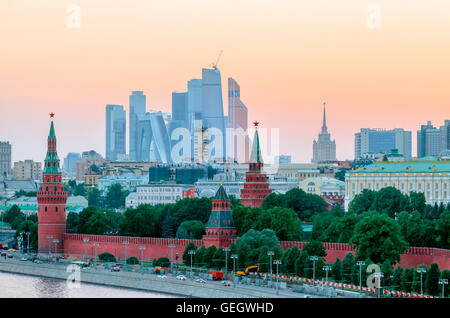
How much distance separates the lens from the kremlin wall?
98.9 metres

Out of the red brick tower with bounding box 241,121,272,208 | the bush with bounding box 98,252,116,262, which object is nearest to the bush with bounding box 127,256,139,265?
the bush with bounding box 98,252,116,262

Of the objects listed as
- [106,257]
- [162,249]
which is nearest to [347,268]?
[162,249]

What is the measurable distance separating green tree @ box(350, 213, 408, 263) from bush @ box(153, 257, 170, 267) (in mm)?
17559

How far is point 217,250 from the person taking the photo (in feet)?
310

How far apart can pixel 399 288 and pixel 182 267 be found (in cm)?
2340

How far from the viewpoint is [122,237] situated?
109875mm

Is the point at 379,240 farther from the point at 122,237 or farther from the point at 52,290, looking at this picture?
the point at 122,237

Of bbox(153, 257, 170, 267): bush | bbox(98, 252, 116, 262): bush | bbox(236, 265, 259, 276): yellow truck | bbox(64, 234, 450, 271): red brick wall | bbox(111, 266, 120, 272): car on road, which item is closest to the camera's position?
bbox(64, 234, 450, 271): red brick wall

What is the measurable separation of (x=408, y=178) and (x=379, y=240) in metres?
50.0

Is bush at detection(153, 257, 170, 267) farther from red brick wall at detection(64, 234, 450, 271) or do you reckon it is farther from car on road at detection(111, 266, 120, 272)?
car on road at detection(111, 266, 120, 272)

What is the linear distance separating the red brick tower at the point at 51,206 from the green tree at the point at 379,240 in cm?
3458

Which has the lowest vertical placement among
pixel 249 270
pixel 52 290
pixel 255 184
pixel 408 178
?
pixel 52 290

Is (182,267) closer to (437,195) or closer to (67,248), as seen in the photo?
(67,248)

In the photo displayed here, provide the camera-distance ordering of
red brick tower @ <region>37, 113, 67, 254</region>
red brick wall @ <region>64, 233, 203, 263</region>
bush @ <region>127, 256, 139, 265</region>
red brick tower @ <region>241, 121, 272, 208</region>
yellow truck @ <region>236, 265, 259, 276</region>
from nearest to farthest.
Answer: yellow truck @ <region>236, 265, 259, 276</region>, bush @ <region>127, 256, 139, 265</region>, red brick wall @ <region>64, 233, 203, 263</region>, red brick tower @ <region>37, 113, 67, 254</region>, red brick tower @ <region>241, 121, 272, 208</region>
